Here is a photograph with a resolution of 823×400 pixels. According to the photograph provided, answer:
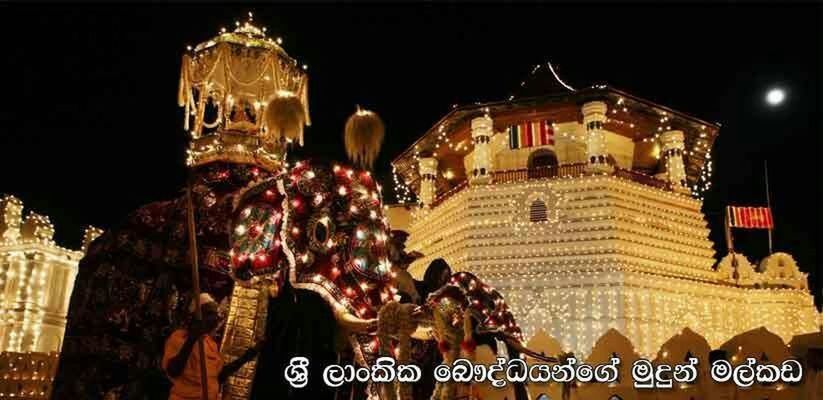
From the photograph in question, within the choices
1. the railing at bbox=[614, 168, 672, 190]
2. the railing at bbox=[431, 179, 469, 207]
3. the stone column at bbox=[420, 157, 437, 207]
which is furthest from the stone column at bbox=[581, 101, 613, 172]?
the stone column at bbox=[420, 157, 437, 207]

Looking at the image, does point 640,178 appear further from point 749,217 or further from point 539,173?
point 749,217

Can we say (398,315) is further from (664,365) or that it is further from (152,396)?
(664,365)

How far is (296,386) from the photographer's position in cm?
444

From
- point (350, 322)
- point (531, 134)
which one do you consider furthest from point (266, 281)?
point (531, 134)

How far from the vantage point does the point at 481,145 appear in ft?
71.8

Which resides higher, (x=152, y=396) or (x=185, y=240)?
(x=185, y=240)

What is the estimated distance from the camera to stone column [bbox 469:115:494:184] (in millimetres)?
21828

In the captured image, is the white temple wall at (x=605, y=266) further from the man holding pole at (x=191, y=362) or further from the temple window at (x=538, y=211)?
the man holding pole at (x=191, y=362)

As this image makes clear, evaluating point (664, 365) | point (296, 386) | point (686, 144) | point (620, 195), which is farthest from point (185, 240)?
point (686, 144)

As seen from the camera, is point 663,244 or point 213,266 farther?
point 663,244

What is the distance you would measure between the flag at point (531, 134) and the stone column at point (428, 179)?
3616mm

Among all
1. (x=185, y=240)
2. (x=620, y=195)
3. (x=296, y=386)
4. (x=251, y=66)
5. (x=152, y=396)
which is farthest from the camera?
(x=620, y=195)

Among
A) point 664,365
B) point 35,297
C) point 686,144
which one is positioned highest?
point 686,144

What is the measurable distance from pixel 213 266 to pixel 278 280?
95 centimetres
